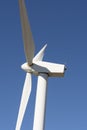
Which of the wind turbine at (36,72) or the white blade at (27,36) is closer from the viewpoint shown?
the white blade at (27,36)

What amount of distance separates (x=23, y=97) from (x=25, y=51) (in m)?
3.42

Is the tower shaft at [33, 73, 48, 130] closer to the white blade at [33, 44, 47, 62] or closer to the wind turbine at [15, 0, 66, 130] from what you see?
the wind turbine at [15, 0, 66, 130]

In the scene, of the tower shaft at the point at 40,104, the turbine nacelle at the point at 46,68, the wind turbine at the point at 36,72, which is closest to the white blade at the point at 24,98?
the wind turbine at the point at 36,72

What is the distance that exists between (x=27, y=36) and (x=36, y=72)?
3463 mm

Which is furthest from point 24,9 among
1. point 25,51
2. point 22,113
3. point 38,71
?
point 22,113

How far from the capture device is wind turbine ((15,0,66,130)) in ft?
80.4

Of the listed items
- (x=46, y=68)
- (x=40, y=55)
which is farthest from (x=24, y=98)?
(x=40, y=55)

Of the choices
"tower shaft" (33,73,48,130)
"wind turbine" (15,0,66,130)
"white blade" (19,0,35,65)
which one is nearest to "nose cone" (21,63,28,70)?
"wind turbine" (15,0,66,130)

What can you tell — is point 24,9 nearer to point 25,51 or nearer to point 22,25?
point 22,25

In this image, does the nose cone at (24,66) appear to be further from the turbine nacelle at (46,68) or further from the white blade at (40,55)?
the white blade at (40,55)

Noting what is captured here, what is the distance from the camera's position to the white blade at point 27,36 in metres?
23.2

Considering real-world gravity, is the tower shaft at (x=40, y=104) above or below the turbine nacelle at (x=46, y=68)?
below

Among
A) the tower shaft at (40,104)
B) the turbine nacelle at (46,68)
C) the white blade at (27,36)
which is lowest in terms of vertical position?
the tower shaft at (40,104)

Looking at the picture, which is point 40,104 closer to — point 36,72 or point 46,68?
point 36,72
